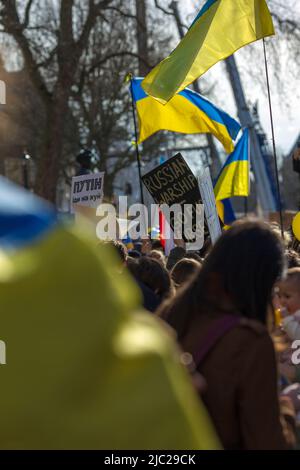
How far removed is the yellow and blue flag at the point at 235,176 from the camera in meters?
10.8

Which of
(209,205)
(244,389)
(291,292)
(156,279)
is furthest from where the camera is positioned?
(209,205)

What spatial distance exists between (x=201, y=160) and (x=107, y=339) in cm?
3414

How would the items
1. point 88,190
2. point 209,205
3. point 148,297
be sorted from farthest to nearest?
point 88,190
point 209,205
point 148,297

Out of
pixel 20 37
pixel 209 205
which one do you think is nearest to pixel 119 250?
pixel 209 205

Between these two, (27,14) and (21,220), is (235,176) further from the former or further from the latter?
(21,220)

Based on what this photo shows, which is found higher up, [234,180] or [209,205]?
[234,180]

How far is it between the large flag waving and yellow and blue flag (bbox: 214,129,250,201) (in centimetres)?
306

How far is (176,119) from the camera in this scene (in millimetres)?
10188

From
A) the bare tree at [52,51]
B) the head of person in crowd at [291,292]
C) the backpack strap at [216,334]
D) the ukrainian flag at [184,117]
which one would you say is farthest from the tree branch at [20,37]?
the backpack strap at [216,334]

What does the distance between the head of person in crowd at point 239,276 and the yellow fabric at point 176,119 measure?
7.60m

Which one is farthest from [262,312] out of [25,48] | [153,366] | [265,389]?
[25,48]

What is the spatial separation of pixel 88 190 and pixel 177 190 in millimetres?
1798

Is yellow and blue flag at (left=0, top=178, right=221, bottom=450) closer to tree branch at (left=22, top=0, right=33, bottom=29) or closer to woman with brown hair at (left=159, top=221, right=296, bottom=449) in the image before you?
woman with brown hair at (left=159, top=221, right=296, bottom=449)

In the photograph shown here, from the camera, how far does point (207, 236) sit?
8477 millimetres
